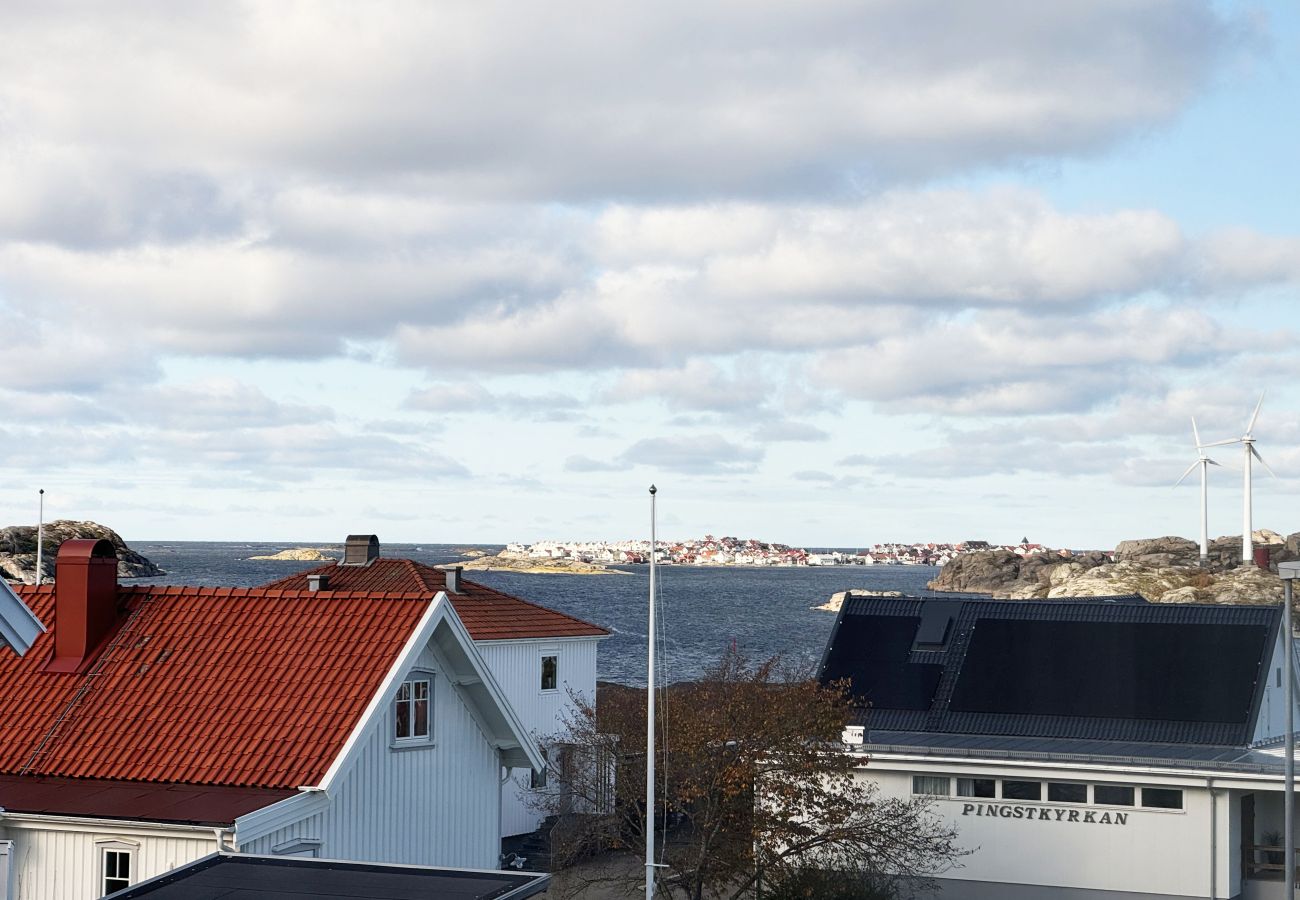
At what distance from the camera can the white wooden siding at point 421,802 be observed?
21609 millimetres

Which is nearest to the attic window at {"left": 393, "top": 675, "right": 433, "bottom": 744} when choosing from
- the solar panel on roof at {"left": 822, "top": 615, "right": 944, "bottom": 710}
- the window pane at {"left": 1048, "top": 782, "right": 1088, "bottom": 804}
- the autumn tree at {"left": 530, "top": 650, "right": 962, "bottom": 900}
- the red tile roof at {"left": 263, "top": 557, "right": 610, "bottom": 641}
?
the autumn tree at {"left": 530, "top": 650, "right": 962, "bottom": 900}

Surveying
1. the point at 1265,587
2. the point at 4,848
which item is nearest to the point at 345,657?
the point at 4,848

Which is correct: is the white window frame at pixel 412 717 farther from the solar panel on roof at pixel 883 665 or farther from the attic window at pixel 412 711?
the solar panel on roof at pixel 883 665

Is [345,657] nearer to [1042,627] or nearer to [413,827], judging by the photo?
[413,827]

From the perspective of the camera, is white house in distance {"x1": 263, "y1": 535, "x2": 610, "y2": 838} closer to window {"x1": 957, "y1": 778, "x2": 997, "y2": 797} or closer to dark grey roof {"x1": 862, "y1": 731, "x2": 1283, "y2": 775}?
dark grey roof {"x1": 862, "y1": 731, "x2": 1283, "y2": 775}

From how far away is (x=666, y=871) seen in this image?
29.5 metres

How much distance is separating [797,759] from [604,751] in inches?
167

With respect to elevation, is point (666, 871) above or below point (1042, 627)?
below

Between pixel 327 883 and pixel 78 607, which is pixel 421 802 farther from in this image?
pixel 327 883

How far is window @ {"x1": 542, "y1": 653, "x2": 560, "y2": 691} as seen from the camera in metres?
40.8

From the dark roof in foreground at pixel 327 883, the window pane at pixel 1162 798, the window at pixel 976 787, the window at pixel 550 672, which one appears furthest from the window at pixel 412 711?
the window at pixel 550 672

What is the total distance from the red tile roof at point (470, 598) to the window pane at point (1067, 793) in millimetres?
12770

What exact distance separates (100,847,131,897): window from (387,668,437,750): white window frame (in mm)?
4007

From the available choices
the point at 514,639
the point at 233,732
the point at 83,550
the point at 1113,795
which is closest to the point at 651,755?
the point at 233,732
